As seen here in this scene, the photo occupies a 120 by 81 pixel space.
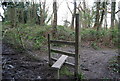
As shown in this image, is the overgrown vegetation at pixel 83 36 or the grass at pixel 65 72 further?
the overgrown vegetation at pixel 83 36

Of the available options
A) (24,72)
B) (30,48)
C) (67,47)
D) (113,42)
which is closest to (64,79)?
(24,72)

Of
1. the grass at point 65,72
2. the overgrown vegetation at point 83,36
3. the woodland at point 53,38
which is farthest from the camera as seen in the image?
the overgrown vegetation at point 83,36

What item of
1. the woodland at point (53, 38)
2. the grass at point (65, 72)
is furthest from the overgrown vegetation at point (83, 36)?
the grass at point (65, 72)

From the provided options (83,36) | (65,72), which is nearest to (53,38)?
(83,36)

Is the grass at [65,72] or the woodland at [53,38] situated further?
the woodland at [53,38]

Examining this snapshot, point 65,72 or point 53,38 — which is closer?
point 65,72

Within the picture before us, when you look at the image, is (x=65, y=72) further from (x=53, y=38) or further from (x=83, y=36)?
(x=83, y=36)

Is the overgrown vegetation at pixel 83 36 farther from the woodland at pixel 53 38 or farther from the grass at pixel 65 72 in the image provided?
the grass at pixel 65 72

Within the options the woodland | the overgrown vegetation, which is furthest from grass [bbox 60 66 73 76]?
the overgrown vegetation

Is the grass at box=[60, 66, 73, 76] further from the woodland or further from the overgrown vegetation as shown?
the overgrown vegetation

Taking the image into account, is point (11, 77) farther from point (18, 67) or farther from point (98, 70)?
point (98, 70)

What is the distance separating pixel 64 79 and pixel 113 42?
6.86 m

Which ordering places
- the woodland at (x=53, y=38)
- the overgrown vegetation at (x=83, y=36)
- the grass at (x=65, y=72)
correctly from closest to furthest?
the grass at (x=65, y=72) → the woodland at (x=53, y=38) → the overgrown vegetation at (x=83, y=36)

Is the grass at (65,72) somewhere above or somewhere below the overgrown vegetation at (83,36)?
below
